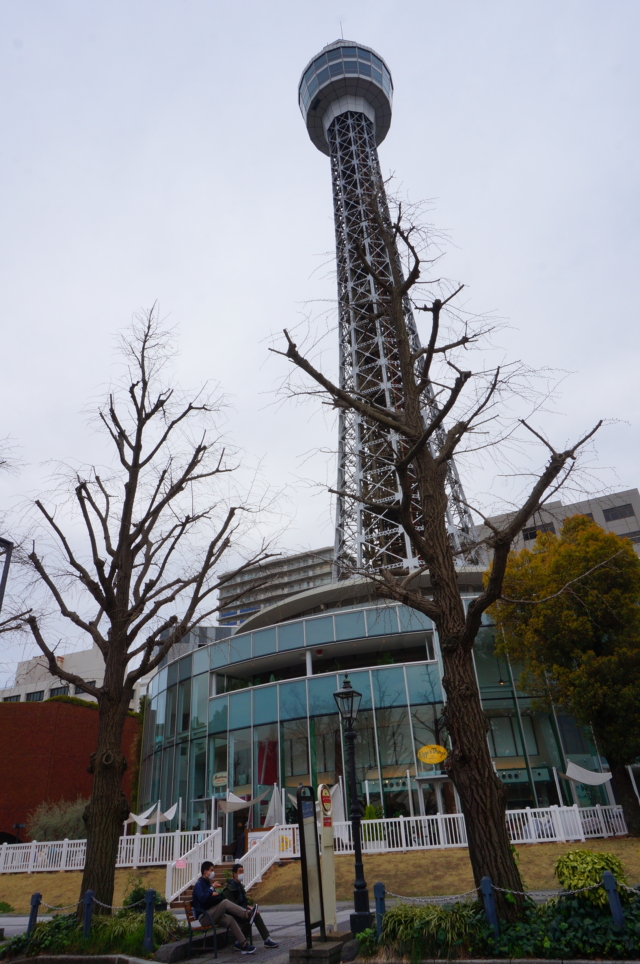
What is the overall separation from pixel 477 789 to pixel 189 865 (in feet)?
38.6

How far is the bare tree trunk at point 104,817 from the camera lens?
1032 cm

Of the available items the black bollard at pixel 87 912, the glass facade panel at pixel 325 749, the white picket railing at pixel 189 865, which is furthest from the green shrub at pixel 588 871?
the glass facade panel at pixel 325 749

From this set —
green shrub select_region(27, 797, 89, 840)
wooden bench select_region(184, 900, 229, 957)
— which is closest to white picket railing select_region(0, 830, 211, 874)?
green shrub select_region(27, 797, 89, 840)

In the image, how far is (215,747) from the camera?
25.4 metres

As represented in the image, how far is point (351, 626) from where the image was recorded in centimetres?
2498

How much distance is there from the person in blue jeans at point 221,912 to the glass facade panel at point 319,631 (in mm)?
15252

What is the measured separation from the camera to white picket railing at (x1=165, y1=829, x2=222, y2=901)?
15.6 m

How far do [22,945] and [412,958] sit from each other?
6398 mm

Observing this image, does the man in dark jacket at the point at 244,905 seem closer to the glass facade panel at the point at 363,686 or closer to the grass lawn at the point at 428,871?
the grass lawn at the point at 428,871

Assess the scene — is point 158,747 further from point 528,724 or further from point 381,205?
point 381,205

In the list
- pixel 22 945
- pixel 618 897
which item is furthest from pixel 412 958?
pixel 22 945

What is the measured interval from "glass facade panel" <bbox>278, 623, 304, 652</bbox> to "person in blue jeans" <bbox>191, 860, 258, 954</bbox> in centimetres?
1555

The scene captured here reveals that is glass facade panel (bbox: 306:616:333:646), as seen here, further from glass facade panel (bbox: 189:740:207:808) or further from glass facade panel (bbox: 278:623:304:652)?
glass facade panel (bbox: 189:740:207:808)

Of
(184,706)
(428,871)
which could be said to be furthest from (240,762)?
(428,871)
